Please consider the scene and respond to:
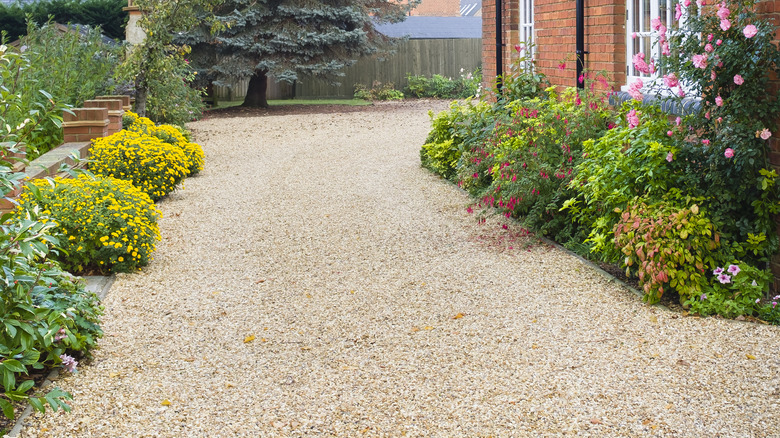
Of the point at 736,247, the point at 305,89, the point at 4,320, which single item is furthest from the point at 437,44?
the point at 4,320

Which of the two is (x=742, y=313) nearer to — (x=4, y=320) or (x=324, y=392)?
(x=324, y=392)

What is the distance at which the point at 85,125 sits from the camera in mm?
9516

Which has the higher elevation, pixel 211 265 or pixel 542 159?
pixel 542 159

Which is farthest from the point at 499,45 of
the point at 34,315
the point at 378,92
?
the point at 378,92

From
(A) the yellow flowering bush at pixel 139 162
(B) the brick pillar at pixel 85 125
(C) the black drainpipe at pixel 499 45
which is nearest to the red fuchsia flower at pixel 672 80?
(A) the yellow flowering bush at pixel 139 162

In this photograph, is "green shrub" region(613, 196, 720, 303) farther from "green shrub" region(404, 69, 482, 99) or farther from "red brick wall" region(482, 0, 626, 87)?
"green shrub" region(404, 69, 482, 99)

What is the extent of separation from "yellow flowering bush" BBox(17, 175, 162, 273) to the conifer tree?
49.2 feet

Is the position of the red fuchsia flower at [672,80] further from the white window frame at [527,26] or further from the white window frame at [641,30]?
the white window frame at [527,26]

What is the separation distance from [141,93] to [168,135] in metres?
2.33

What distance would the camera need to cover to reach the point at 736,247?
5227 mm

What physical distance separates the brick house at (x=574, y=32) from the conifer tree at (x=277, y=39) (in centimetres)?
1006

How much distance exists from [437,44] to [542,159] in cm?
2240

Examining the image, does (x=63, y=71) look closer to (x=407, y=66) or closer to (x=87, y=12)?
(x=87, y=12)

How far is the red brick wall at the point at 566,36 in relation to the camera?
27.0ft
